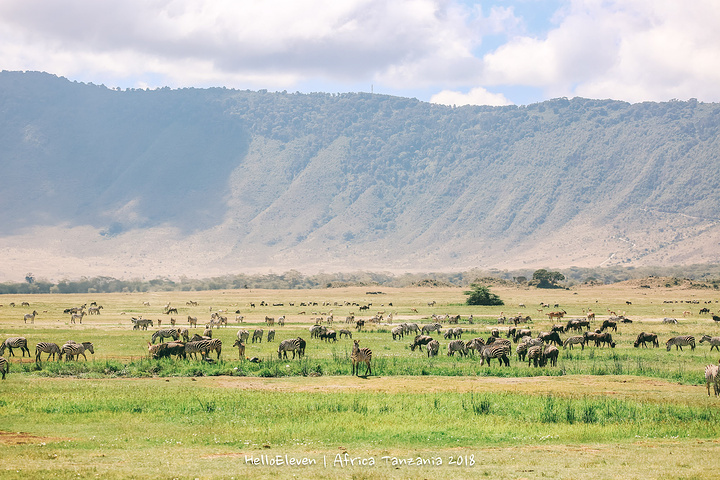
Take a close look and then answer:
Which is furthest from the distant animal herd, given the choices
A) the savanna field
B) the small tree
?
the small tree

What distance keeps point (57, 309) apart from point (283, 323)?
116ft

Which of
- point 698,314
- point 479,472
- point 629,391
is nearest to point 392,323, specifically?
point 698,314

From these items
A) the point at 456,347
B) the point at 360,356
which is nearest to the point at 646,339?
the point at 456,347

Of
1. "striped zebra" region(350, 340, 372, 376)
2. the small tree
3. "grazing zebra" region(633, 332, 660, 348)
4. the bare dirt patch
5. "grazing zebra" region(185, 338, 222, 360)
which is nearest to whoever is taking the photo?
the bare dirt patch

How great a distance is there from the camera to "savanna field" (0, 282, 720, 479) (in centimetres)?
1595

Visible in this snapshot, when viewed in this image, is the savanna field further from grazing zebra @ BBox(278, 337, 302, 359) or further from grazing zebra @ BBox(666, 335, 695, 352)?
grazing zebra @ BBox(666, 335, 695, 352)

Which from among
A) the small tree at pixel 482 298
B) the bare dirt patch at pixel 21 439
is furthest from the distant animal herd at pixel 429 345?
the small tree at pixel 482 298

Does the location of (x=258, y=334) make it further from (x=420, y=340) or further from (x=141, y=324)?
(x=141, y=324)

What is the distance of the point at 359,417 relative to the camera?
21.2 metres

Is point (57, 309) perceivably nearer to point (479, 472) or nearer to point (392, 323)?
point (392, 323)

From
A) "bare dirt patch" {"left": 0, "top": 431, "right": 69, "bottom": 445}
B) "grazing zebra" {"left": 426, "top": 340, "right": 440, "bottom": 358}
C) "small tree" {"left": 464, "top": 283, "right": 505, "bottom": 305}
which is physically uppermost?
"small tree" {"left": 464, "top": 283, "right": 505, "bottom": 305}

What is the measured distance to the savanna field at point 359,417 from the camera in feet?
52.3

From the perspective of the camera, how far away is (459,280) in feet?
573

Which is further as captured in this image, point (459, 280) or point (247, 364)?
point (459, 280)
